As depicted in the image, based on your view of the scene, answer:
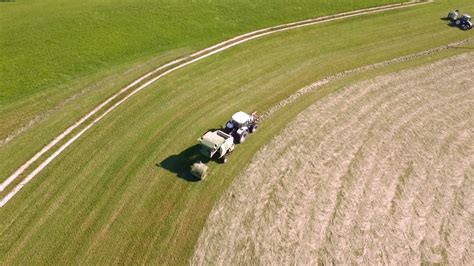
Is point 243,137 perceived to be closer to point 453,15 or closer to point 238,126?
point 238,126

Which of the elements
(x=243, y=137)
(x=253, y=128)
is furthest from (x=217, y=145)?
(x=253, y=128)

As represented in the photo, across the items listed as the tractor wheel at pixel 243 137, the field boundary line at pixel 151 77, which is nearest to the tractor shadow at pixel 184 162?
the tractor wheel at pixel 243 137

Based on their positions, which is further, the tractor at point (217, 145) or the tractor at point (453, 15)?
the tractor at point (453, 15)

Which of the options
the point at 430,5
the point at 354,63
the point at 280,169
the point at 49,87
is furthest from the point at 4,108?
the point at 430,5

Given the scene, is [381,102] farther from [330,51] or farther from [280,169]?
[280,169]

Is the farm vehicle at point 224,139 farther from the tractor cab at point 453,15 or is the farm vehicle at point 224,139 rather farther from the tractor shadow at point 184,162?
the tractor cab at point 453,15

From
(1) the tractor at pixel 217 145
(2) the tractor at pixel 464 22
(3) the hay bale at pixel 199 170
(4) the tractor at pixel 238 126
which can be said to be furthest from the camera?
(2) the tractor at pixel 464 22
